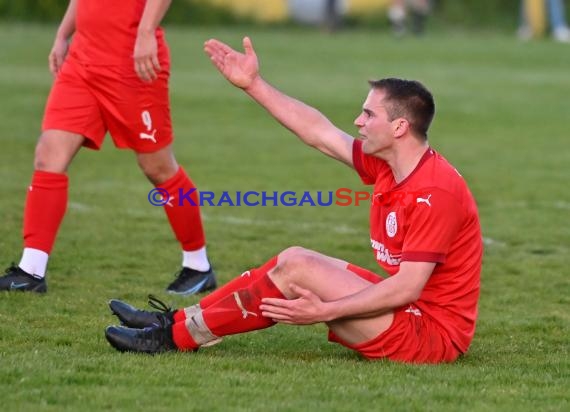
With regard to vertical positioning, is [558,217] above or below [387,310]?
below

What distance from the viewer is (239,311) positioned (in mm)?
5930

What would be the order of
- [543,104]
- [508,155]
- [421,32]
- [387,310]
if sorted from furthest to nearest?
1. [421,32]
2. [543,104]
3. [508,155]
4. [387,310]

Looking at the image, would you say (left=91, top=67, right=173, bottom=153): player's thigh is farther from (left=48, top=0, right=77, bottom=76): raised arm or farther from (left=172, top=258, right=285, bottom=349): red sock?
(left=172, top=258, right=285, bottom=349): red sock

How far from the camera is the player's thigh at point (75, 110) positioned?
25.1ft

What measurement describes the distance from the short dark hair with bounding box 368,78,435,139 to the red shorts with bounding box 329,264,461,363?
718 millimetres

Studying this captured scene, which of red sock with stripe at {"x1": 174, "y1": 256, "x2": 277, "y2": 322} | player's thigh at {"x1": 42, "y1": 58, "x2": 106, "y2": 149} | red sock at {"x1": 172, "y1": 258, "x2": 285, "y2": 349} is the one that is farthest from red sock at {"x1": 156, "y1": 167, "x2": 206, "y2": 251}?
red sock at {"x1": 172, "y1": 258, "x2": 285, "y2": 349}

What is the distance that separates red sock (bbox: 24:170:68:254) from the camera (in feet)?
25.0

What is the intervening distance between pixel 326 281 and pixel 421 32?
98.0ft

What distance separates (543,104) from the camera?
2036cm

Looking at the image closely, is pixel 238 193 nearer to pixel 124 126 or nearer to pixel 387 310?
pixel 124 126

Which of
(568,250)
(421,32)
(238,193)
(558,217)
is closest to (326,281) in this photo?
(568,250)

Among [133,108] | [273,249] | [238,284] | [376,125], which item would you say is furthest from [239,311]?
[273,249]

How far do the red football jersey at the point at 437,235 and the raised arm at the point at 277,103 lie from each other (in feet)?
1.40

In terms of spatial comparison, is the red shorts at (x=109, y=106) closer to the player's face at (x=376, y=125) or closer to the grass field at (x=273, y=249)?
the grass field at (x=273, y=249)
